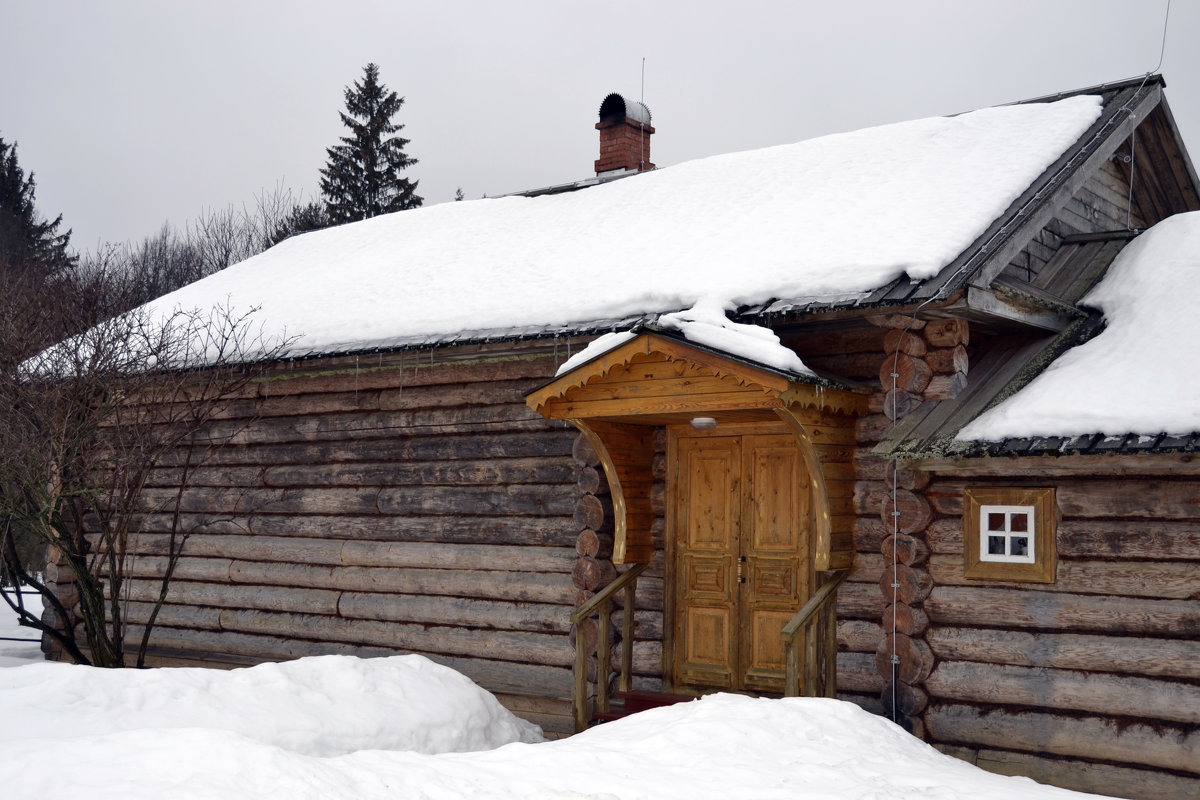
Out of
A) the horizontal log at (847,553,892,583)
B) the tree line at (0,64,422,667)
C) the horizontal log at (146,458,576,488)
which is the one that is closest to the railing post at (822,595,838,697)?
the horizontal log at (847,553,892,583)

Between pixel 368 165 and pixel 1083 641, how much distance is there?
96.6 ft

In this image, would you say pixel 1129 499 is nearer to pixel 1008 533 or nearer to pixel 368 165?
pixel 1008 533

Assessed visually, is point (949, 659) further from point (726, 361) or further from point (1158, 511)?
point (726, 361)

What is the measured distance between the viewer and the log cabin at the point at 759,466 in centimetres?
747

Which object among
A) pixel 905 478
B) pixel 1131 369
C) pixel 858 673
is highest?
pixel 1131 369

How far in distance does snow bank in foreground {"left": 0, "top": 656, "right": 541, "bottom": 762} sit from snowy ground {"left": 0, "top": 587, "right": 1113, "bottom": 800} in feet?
0.04

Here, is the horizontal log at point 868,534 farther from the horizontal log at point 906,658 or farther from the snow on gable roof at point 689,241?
the snow on gable roof at point 689,241

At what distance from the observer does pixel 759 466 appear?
9.16 m

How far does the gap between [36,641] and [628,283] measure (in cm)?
961

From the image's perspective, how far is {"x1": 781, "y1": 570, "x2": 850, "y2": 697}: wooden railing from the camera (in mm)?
7781

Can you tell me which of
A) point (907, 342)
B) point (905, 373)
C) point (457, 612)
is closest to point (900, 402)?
point (905, 373)

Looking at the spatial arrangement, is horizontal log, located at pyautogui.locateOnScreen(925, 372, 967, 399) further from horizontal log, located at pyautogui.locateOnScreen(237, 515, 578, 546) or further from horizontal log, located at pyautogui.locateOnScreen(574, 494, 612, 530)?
horizontal log, located at pyautogui.locateOnScreen(237, 515, 578, 546)

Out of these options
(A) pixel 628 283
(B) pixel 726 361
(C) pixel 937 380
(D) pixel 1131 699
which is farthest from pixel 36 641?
(D) pixel 1131 699

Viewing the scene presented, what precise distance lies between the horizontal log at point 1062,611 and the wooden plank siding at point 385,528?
3.42 metres
